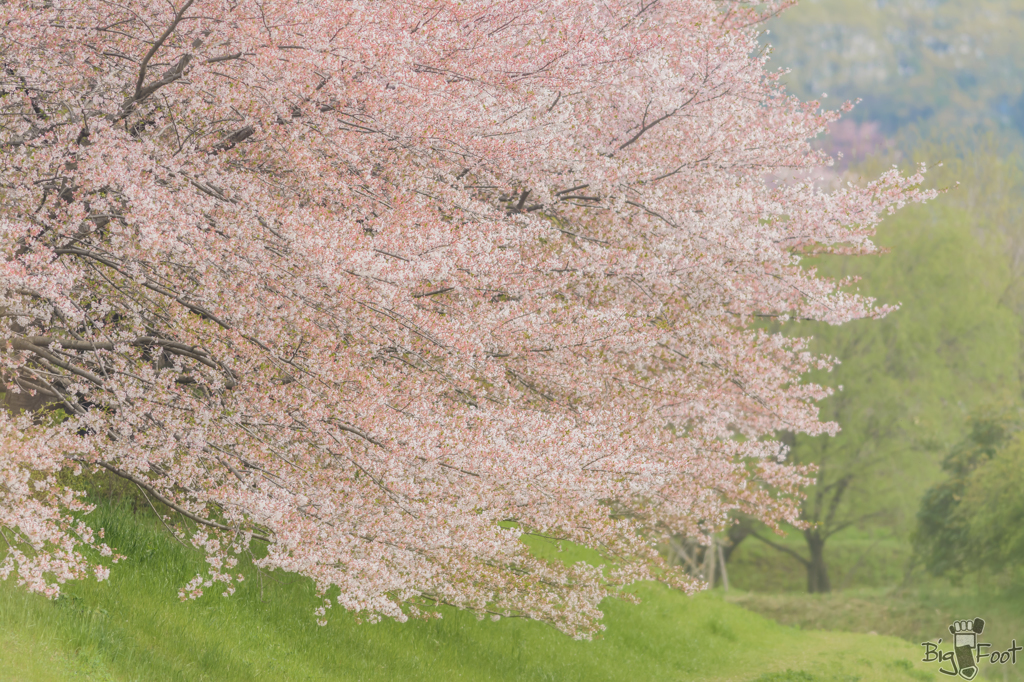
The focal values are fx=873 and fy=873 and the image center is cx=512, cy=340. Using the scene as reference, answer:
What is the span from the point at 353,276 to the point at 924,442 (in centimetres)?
3211

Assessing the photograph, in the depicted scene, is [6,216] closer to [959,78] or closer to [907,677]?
[907,677]

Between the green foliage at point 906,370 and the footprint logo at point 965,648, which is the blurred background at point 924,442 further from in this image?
the footprint logo at point 965,648

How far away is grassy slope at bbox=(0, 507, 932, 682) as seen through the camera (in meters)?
6.77

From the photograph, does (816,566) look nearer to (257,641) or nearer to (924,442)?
(924,442)

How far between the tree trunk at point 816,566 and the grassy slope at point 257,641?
21.6 metres

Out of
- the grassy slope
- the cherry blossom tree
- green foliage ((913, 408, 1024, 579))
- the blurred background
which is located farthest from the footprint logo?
the cherry blossom tree

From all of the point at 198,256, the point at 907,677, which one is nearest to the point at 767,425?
the point at 907,677

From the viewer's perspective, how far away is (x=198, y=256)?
22.4 ft

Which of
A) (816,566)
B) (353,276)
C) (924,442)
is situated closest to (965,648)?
(924,442)

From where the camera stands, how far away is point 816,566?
1463 inches

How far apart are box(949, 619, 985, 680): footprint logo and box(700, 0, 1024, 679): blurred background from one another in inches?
70.5

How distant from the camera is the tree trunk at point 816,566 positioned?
36656mm

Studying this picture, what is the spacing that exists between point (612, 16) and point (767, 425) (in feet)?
21.1

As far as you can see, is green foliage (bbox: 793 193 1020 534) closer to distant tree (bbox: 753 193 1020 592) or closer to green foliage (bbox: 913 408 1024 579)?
distant tree (bbox: 753 193 1020 592)
